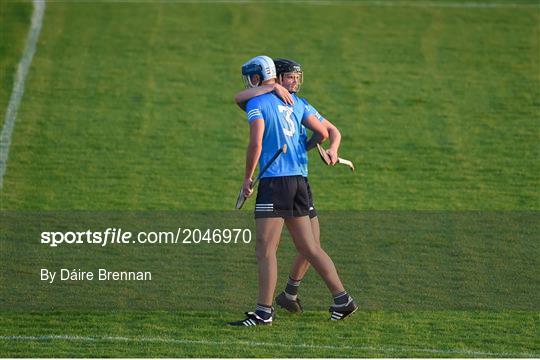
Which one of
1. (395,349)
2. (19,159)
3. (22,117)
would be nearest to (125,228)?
(19,159)

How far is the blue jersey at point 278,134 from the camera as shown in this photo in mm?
8523

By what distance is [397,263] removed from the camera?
10.9 meters

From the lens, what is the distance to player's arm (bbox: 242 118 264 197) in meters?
8.34

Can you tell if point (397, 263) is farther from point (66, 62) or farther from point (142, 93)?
point (66, 62)

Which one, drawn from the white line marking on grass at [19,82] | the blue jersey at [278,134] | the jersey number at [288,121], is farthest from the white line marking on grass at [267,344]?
the white line marking on grass at [19,82]

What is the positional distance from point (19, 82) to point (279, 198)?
8483 mm

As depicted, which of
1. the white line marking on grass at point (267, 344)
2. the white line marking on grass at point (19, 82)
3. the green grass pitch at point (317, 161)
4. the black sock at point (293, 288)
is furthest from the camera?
the white line marking on grass at point (19, 82)

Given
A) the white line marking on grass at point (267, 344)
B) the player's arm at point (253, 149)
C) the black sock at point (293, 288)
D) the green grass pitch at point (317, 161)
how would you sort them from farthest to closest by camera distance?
the black sock at point (293, 288)
the green grass pitch at point (317, 161)
the player's arm at point (253, 149)
the white line marking on grass at point (267, 344)

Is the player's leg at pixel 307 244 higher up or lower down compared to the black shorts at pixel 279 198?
lower down

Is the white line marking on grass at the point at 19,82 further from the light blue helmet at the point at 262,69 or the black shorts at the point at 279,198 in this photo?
the black shorts at the point at 279,198

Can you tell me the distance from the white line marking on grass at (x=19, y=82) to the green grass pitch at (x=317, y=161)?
11cm

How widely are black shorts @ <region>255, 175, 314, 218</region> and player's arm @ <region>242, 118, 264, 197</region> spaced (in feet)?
0.52

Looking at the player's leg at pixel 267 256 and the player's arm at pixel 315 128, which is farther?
the player's arm at pixel 315 128

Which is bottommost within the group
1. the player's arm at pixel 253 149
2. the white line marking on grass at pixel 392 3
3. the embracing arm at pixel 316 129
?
the player's arm at pixel 253 149
